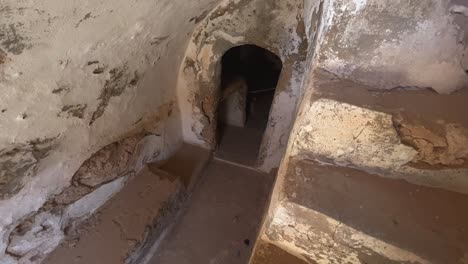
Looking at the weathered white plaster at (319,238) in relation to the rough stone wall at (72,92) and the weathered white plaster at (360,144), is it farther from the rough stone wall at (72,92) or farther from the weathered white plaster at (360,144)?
the rough stone wall at (72,92)

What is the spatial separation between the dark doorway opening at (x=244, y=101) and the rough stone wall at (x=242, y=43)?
308mm

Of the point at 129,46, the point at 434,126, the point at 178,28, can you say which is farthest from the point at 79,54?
the point at 434,126

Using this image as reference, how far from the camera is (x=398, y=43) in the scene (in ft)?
3.93

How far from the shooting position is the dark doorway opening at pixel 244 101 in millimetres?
3486

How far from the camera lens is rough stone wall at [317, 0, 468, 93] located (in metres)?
1.16

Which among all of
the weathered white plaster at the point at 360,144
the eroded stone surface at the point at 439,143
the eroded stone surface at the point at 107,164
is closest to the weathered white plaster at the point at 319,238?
the weathered white plaster at the point at 360,144

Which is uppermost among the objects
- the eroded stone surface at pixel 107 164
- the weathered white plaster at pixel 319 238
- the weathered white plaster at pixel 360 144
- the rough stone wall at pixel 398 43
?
the rough stone wall at pixel 398 43

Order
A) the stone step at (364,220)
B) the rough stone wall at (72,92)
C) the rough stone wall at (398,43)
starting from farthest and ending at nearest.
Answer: the rough stone wall at (72,92) < the rough stone wall at (398,43) < the stone step at (364,220)

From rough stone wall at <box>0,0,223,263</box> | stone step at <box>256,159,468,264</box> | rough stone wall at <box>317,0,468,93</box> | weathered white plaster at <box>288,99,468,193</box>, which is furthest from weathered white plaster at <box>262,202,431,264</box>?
rough stone wall at <box>0,0,223,263</box>

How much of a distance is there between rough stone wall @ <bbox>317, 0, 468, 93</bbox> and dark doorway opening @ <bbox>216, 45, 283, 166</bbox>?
211cm

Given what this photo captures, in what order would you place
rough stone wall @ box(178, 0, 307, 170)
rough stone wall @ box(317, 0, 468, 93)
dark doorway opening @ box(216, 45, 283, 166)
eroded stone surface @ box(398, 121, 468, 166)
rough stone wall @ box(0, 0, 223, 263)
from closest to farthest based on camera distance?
eroded stone surface @ box(398, 121, 468, 166), rough stone wall @ box(317, 0, 468, 93), rough stone wall @ box(0, 0, 223, 263), rough stone wall @ box(178, 0, 307, 170), dark doorway opening @ box(216, 45, 283, 166)

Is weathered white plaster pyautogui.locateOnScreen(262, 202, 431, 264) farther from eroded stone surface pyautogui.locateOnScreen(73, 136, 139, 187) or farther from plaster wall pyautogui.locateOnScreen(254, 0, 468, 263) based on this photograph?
eroded stone surface pyautogui.locateOnScreen(73, 136, 139, 187)

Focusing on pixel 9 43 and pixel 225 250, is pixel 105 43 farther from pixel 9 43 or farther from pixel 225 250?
pixel 225 250

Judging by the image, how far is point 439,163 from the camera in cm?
101
